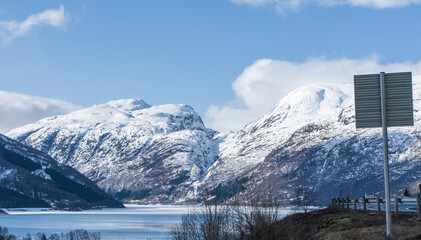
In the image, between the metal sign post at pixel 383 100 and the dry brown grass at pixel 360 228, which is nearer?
the metal sign post at pixel 383 100

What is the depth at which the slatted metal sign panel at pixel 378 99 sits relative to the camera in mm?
26266

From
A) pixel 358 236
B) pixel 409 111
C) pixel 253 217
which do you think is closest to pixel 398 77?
pixel 409 111

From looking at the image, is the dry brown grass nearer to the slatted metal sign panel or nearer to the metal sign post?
the metal sign post

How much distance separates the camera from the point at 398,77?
26.5m

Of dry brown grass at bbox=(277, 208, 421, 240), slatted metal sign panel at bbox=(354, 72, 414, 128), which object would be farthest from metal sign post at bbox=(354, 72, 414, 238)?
dry brown grass at bbox=(277, 208, 421, 240)

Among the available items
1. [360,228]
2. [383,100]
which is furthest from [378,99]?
[360,228]

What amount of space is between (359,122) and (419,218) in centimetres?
1137

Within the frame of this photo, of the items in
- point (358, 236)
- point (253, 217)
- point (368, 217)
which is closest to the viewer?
point (358, 236)

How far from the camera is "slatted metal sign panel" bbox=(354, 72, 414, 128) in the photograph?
2627 centimetres

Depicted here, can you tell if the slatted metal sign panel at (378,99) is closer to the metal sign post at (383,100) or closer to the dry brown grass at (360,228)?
the metal sign post at (383,100)

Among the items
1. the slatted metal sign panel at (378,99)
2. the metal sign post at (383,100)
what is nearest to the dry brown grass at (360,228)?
the metal sign post at (383,100)

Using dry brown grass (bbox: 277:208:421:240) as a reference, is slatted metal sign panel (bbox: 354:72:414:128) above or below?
above

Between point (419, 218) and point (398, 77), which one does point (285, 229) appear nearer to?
point (419, 218)

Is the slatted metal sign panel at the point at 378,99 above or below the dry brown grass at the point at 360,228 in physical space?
above
